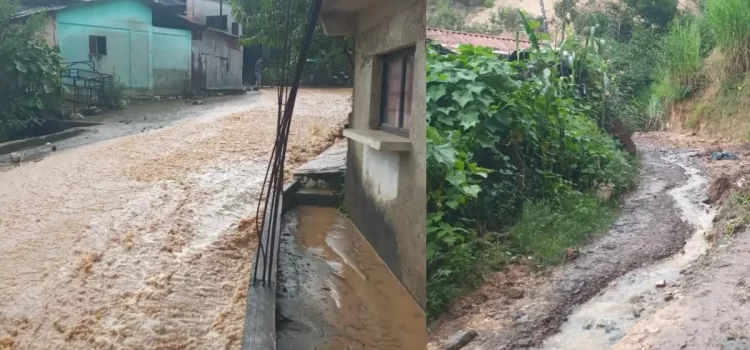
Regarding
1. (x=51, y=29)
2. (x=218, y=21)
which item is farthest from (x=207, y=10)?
(x=51, y=29)

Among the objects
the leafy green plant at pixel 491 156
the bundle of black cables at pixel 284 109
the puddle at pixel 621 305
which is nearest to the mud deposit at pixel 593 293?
the puddle at pixel 621 305

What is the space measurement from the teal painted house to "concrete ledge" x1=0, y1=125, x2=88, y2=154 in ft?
15.3

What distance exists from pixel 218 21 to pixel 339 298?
82.6 ft

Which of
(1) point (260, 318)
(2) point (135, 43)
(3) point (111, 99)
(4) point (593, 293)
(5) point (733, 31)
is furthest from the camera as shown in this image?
(2) point (135, 43)

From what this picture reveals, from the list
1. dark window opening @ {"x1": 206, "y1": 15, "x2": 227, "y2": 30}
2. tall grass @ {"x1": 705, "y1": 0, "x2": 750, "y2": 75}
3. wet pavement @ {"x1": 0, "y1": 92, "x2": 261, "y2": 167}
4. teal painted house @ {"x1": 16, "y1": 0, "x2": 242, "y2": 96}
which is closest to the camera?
tall grass @ {"x1": 705, "y1": 0, "x2": 750, "y2": 75}

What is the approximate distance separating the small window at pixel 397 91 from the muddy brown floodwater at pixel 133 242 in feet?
6.78

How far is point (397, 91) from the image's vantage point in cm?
635

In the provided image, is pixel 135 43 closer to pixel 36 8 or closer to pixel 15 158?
pixel 36 8

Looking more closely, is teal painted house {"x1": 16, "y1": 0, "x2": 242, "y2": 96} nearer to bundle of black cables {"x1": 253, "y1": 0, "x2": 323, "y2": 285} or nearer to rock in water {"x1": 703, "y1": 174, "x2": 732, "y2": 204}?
bundle of black cables {"x1": 253, "y1": 0, "x2": 323, "y2": 285}

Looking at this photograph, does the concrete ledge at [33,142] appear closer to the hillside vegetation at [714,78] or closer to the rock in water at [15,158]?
the rock in water at [15,158]

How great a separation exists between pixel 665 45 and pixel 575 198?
10647 mm

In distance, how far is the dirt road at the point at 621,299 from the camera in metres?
3.64

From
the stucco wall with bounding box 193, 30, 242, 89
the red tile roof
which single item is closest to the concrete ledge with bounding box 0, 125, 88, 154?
the red tile roof

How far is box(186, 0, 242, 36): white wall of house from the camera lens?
92.9ft
